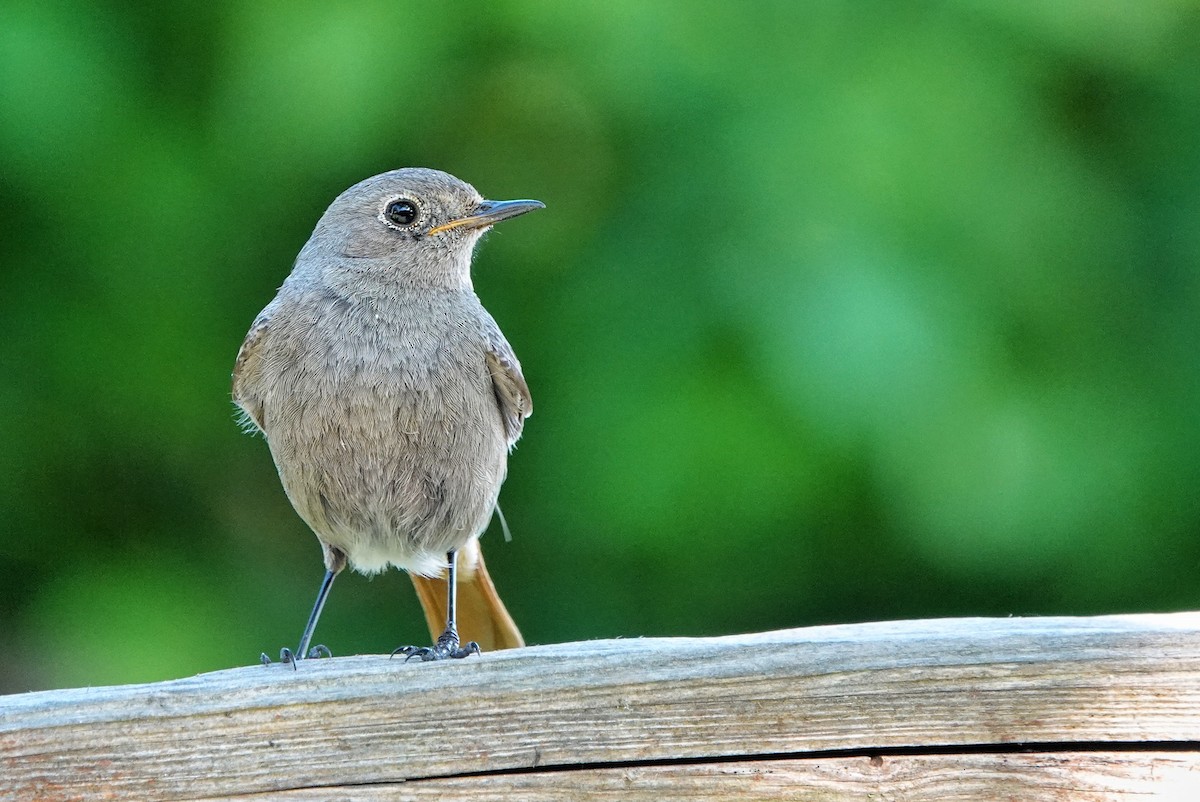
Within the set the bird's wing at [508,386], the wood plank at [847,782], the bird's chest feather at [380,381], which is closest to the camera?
the wood plank at [847,782]

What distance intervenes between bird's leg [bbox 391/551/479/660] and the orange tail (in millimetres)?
85

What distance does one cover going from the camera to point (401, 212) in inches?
175

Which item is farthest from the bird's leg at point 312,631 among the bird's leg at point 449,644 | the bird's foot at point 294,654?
the bird's leg at point 449,644

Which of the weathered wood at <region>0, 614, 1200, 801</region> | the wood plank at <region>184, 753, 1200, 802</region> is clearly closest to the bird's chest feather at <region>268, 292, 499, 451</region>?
the weathered wood at <region>0, 614, 1200, 801</region>

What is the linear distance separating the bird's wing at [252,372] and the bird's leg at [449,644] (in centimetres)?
71

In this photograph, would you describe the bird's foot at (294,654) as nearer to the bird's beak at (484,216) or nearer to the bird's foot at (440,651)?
the bird's foot at (440,651)

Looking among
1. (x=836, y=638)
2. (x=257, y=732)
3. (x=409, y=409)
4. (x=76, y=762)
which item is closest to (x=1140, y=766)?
(x=836, y=638)

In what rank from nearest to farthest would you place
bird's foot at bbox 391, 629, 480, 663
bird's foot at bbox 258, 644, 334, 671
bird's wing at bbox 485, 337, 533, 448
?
Result: bird's foot at bbox 391, 629, 480, 663 < bird's foot at bbox 258, 644, 334, 671 < bird's wing at bbox 485, 337, 533, 448

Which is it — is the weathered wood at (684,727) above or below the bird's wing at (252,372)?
below

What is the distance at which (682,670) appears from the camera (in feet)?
7.97

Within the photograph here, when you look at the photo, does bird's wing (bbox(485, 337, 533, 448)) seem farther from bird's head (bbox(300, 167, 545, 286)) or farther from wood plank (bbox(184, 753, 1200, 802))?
wood plank (bbox(184, 753, 1200, 802))

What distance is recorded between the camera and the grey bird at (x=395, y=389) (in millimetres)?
3861

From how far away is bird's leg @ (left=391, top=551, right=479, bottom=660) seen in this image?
3059 millimetres

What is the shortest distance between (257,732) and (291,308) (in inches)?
74.1
